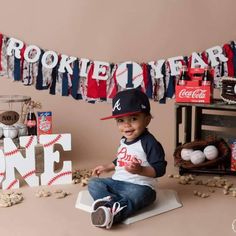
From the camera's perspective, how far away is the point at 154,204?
1.68 m

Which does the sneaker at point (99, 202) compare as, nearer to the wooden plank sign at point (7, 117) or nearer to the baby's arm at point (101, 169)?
the baby's arm at point (101, 169)

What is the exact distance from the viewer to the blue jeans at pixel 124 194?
155 cm

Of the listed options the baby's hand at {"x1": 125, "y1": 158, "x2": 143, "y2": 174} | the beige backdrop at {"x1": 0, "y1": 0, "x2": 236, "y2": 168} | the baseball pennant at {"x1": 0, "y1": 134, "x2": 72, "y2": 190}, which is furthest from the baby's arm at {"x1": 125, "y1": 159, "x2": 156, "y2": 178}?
the beige backdrop at {"x1": 0, "y1": 0, "x2": 236, "y2": 168}

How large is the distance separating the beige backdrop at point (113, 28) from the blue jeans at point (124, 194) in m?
0.60

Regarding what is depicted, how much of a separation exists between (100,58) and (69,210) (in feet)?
3.29

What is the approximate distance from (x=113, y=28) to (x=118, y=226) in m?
1.22

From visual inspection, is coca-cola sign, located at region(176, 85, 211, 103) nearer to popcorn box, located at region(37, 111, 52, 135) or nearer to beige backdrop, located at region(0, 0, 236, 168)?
beige backdrop, located at region(0, 0, 236, 168)

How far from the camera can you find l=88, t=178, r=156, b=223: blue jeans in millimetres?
1547

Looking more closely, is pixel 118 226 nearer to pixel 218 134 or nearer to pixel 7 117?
pixel 7 117

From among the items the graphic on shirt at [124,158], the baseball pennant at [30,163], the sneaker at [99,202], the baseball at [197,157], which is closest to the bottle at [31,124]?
the baseball pennant at [30,163]

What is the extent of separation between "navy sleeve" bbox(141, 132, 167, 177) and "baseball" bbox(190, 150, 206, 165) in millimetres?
428

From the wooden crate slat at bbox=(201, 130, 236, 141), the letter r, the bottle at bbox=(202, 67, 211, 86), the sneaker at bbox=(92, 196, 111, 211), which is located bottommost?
the sneaker at bbox=(92, 196, 111, 211)

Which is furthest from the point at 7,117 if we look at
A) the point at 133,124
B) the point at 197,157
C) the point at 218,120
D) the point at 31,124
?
the point at 218,120

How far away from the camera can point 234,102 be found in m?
1.99
